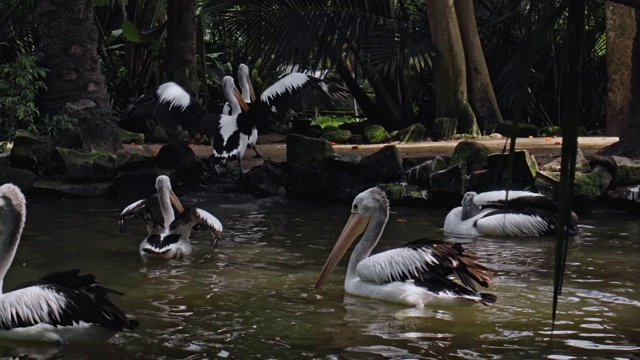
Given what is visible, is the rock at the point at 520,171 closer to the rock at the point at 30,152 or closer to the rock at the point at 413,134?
the rock at the point at 413,134

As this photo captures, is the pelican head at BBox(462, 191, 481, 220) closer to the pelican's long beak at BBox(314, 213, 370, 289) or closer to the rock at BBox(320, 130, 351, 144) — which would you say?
the pelican's long beak at BBox(314, 213, 370, 289)

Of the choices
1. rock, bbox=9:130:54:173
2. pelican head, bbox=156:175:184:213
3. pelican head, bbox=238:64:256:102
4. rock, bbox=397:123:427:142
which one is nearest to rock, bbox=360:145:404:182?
pelican head, bbox=156:175:184:213

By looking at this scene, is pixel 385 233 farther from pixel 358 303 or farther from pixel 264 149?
pixel 264 149

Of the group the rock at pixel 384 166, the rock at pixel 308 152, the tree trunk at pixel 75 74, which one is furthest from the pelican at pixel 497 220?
the tree trunk at pixel 75 74

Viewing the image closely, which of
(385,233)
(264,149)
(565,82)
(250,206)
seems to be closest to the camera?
(565,82)

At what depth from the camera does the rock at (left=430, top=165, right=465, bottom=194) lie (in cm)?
1010

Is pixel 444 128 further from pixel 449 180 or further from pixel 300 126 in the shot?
pixel 449 180

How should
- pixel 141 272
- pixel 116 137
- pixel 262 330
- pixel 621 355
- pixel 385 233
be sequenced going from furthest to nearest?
pixel 116 137 < pixel 385 233 < pixel 141 272 < pixel 262 330 < pixel 621 355

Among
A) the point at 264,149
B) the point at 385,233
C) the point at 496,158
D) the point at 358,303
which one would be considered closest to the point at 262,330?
the point at 358,303

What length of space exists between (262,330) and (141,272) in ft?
6.81

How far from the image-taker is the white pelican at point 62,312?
468 centimetres

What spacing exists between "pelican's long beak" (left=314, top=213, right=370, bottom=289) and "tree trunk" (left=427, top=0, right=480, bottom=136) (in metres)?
7.65

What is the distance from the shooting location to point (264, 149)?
13.8m

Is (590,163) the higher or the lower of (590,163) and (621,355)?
the higher
